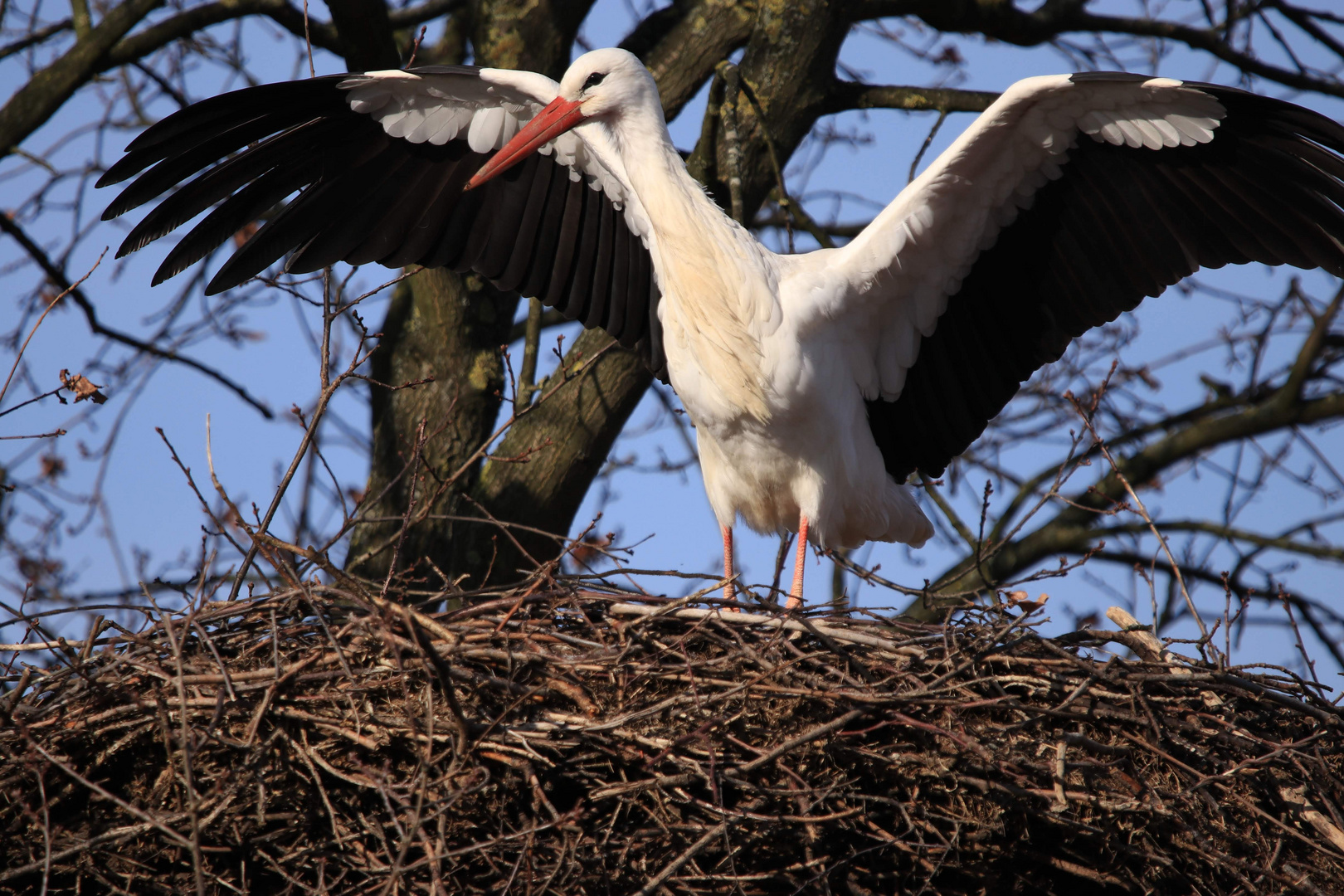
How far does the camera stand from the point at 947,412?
15.1 ft

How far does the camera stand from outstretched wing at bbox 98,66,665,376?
4.14 meters

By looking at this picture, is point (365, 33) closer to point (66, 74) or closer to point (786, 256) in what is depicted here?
point (66, 74)

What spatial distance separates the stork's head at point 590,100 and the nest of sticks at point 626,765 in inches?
66.9

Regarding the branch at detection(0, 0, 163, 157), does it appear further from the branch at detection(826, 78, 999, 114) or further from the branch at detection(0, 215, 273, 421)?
the branch at detection(826, 78, 999, 114)

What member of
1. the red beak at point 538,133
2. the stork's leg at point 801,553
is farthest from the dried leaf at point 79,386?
the stork's leg at point 801,553

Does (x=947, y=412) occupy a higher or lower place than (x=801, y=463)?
higher

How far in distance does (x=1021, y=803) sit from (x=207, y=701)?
2.02 m

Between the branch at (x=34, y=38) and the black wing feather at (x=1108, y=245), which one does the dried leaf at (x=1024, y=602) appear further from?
the branch at (x=34, y=38)

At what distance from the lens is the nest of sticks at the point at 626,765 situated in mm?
2854

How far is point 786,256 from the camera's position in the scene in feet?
13.9

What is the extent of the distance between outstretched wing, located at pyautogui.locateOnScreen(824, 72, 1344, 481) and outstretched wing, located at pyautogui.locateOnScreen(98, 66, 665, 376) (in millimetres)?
981

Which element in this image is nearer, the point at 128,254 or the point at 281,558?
the point at 281,558

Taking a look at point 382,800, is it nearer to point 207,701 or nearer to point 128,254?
point 207,701

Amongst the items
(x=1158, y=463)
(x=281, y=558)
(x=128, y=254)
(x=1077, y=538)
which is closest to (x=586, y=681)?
(x=281, y=558)
